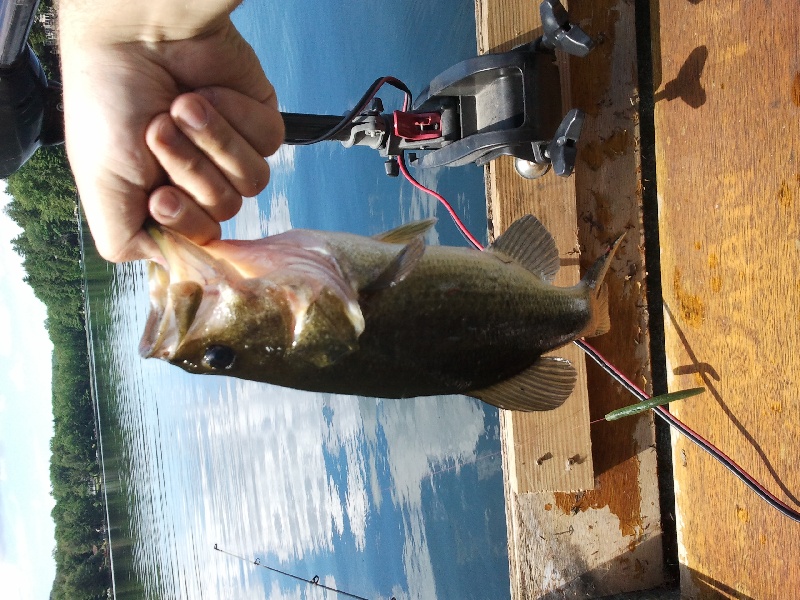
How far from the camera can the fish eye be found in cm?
123

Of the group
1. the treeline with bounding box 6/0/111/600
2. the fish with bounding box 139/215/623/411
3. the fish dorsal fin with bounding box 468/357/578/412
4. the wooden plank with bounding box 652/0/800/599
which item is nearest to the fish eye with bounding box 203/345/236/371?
the fish with bounding box 139/215/623/411

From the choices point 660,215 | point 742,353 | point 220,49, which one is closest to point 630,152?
point 660,215

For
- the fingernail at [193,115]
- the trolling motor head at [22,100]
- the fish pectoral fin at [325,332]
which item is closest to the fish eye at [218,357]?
the fish pectoral fin at [325,332]

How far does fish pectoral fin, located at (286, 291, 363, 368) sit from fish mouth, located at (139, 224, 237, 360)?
198 millimetres

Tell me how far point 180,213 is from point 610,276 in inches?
74.5

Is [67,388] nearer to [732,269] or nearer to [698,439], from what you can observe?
[698,439]

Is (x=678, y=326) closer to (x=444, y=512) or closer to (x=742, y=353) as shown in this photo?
(x=742, y=353)

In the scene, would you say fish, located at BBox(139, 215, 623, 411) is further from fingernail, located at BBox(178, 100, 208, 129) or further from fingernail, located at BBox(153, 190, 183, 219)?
fingernail, located at BBox(178, 100, 208, 129)

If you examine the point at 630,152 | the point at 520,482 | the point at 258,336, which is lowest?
the point at 520,482

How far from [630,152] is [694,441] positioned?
126cm

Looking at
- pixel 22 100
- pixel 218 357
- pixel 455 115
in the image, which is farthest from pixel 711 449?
pixel 22 100

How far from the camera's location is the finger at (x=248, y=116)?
1.33 m

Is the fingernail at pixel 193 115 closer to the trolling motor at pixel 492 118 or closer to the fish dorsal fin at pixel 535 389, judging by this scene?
the fish dorsal fin at pixel 535 389

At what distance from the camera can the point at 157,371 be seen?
527 inches
